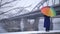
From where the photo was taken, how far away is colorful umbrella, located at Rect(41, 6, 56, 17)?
2.24 m

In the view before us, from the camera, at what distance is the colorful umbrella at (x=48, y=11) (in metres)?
2.24

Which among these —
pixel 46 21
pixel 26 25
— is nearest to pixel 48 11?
pixel 46 21

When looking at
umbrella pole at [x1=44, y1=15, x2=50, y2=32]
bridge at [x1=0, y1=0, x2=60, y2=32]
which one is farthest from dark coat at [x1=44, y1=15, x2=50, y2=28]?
bridge at [x1=0, y1=0, x2=60, y2=32]

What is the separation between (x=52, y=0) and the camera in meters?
2.19

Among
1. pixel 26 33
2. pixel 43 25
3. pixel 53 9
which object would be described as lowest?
pixel 26 33

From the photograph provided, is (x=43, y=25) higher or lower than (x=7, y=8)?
lower

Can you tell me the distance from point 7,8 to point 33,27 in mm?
582

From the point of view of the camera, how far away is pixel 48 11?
2.25 m

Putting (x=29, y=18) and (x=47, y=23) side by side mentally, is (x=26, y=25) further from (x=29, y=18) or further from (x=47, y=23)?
(x=47, y=23)

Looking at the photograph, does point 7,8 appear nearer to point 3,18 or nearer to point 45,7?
point 3,18

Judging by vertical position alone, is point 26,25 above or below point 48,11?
below

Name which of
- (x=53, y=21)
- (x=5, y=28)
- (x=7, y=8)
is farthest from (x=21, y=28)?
(x=53, y=21)

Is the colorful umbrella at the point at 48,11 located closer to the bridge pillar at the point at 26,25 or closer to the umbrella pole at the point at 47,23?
the umbrella pole at the point at 47,23

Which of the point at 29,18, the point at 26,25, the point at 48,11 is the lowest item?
the point at 26,25
